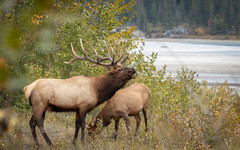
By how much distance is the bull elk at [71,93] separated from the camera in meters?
6.45

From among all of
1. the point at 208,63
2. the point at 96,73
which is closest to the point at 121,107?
the point at 96,73

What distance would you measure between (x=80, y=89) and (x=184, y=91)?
6.63 m

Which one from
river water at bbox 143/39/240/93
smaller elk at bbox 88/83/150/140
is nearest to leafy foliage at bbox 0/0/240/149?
smaller elk at bbox 88/83/150/140

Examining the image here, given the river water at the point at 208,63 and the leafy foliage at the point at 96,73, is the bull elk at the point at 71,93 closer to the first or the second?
the leafy foliage at the point at 96,73

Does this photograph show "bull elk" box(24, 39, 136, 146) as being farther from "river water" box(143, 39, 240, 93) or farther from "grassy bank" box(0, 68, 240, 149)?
"river water" box(143, 39, 240, 93)

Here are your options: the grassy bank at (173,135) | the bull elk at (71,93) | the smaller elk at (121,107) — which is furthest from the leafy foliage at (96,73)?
the bull elk at (71,93)

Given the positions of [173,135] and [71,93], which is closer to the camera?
[71,93]

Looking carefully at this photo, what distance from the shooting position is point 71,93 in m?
6.73

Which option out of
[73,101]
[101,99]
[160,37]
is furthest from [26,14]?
[160,37]

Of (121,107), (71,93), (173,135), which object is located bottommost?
(173,135)

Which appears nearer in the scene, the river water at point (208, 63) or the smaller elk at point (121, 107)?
the smaller elk at point (121, 107)

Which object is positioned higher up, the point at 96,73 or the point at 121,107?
the point at 96,73

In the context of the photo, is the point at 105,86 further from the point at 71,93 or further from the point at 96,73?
the point at 96,73

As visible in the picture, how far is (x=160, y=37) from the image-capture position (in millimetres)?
133875
